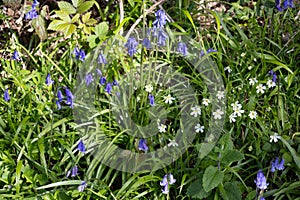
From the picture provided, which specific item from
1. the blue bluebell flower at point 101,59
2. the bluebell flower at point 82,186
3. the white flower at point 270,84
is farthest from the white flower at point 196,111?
the bluebell flower at point 82,186

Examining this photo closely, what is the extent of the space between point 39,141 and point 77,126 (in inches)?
9.2

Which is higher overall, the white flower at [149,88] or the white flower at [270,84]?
the white flower at [149,88]

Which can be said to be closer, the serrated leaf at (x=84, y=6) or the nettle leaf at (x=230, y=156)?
the nettle leaf at (x=230, y=156)

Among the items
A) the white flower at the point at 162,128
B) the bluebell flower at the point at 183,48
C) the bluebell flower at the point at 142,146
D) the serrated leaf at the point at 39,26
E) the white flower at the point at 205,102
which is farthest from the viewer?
the serrated leaf at the point at 39,26

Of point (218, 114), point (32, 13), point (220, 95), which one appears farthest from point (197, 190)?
point (32, 13)

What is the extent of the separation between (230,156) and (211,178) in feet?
0.51

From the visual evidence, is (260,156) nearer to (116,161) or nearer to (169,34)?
(116,161)

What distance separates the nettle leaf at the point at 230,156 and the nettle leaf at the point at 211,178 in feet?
0.23

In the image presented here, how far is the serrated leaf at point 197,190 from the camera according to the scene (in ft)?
7.89

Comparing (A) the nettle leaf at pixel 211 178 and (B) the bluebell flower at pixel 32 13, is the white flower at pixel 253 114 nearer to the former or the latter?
(A) the nettle leaf at pixel 211 178

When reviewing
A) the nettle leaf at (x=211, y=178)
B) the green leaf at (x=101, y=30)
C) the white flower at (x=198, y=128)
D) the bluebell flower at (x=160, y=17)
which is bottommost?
the nettle leaf at (x=211, y=178)

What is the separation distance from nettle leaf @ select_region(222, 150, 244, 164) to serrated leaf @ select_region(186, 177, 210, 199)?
17 cm

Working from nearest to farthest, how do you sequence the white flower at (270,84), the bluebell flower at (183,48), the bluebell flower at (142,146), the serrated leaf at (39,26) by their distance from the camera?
1. the bluebell flower at (142,146)
2. the white flower at (270,84)
3. the bluebell flower at (183,48)
4. the serrated leaf at (39,26)

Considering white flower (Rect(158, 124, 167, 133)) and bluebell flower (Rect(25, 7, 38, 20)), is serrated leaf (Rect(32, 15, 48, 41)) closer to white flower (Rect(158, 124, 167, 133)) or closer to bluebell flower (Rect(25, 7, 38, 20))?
bluebell flower (Rect(25, 7, 38, 20))
